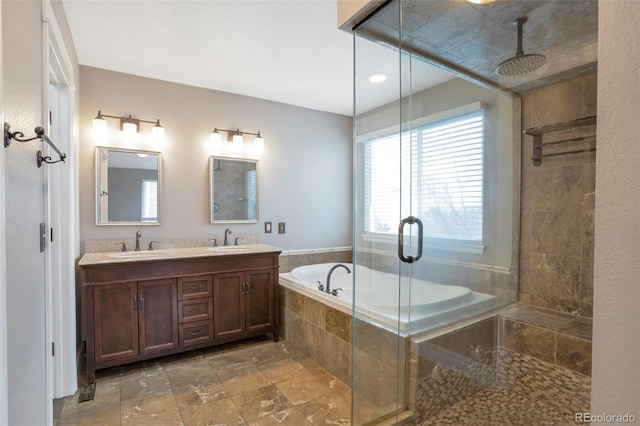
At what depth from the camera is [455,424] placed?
178 cm

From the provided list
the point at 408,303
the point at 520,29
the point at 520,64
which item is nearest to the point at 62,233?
the point at 408,303

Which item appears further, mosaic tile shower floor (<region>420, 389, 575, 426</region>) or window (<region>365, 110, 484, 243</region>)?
window (<region>365, 110, 484, 243</region>)

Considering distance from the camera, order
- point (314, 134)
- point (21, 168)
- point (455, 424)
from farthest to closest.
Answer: point (314, 134), point (455, 424), point (21, 168)

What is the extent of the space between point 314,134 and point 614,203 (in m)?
3.41

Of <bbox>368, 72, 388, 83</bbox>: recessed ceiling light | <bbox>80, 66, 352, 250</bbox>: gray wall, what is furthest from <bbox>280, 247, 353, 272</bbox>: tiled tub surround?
<bbox>368, 72, 388, 83</bbox>: recessed ceiling light

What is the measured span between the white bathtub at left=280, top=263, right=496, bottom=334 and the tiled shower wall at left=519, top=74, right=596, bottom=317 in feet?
1.21

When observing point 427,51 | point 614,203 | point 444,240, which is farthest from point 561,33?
point 614,203

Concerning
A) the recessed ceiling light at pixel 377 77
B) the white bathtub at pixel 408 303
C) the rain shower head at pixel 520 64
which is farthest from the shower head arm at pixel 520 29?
Result: the white bathtub at pixel 408 303

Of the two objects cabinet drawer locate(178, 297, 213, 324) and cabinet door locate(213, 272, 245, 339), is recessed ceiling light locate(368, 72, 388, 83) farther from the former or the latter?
cabinet drawer locate(178, 297, 213, 324)

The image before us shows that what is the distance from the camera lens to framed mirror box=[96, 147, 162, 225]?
9.09 ft

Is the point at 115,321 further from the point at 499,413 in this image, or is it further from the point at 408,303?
the point at 499,413

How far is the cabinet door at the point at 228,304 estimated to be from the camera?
8.74 feet

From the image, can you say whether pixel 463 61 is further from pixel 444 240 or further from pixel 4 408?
pixel 4 408

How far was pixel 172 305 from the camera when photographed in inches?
98.0
